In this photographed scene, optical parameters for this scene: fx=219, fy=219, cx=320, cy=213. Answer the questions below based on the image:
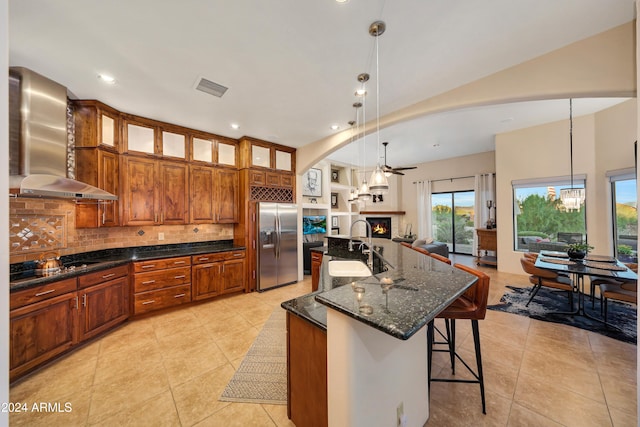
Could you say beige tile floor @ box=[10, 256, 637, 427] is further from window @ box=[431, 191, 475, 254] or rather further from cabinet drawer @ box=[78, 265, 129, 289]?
window @ box=[431, 191, 475, 254]

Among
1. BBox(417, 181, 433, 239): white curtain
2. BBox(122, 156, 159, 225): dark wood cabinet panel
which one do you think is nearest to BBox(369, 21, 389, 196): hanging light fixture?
BBox(122, 156, 159, 225): dark wood cabinet panel

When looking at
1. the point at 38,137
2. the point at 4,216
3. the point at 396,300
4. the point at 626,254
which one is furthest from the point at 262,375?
the point at 626,254

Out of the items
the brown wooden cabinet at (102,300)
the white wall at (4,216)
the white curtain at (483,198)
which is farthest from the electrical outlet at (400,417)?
the white curtain at (483,198)

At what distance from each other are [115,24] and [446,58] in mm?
2860

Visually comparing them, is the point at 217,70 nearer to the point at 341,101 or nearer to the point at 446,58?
the point at 341,101

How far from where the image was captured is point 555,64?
2072mm

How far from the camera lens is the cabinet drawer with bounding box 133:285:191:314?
10.1 feet

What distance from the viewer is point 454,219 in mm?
7273

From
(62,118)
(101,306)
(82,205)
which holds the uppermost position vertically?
(62,118)

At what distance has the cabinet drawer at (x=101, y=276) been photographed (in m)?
2.47

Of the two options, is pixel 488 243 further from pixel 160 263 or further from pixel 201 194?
pixel 160 263

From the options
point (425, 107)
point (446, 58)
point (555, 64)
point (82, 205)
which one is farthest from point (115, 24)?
point (555, 64)

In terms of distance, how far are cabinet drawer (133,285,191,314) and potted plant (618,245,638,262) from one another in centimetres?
719

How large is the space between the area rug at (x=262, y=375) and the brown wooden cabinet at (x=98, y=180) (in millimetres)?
2653
